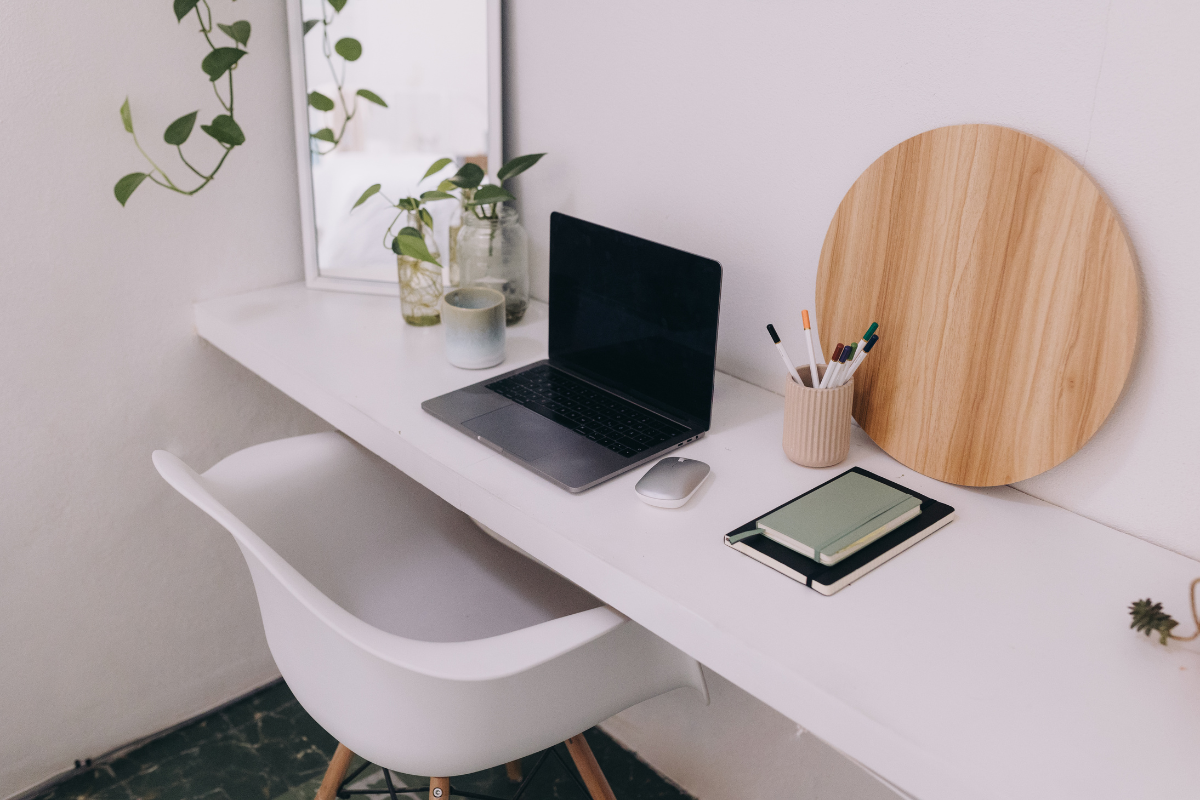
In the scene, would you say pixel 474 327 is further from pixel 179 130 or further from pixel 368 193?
pixel 179 130

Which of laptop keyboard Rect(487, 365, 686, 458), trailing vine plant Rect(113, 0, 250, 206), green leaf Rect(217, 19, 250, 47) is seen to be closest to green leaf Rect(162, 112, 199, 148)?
trailing vine plant Rect(113, 0, 250, 206)

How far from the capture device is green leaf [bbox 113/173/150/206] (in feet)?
4.32

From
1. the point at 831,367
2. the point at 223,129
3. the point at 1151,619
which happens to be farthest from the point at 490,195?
the point at 1151,619

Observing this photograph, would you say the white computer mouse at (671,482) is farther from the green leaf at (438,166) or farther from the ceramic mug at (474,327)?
→ the green leaf at (438,166)

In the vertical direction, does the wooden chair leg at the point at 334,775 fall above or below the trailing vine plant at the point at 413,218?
below

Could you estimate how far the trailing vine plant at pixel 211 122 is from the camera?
1.32 m

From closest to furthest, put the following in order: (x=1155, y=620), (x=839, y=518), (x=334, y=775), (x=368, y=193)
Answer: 1. (x=1155, y=620)
2. (x=839, y=518)
3. (x=334, y=775)
4. (x=368, y=193)

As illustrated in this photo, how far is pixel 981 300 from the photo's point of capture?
0.98m

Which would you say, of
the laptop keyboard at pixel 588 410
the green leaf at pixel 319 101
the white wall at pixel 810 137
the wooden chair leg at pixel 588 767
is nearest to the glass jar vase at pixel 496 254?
the white wall at pixel 810 137

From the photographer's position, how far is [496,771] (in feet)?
5.27

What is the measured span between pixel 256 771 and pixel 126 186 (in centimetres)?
100

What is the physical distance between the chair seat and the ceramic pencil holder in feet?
1.25

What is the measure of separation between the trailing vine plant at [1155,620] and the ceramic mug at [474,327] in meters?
0.83

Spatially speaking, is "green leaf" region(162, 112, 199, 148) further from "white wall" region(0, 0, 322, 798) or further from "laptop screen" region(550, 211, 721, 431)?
"laptop screen" region(550, 211, 721, 431)
